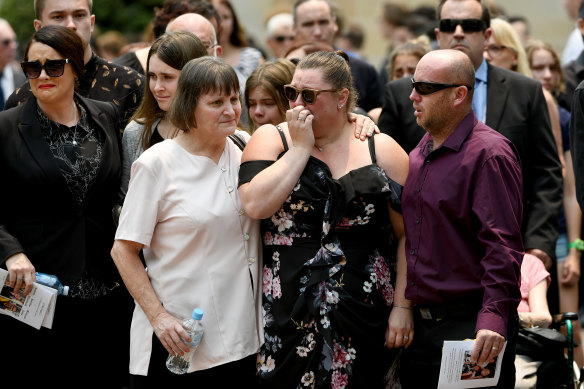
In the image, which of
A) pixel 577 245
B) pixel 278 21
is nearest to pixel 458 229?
pixel 577 245

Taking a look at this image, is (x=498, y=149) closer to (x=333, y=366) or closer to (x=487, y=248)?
(x=487, y=248)

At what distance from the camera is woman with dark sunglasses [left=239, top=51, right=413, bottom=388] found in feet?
13.5

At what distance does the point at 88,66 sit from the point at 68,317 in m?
1.75

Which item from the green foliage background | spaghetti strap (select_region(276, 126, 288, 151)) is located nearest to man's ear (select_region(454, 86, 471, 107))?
spaghetti strap (select_region(276, 126, 288, 151))

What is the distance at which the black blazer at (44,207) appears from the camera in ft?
15.4

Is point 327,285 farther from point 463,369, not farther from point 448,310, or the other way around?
point 463,369

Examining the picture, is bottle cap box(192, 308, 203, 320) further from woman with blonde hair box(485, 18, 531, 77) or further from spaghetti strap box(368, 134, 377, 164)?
woman with blonde hair box(485, 18, 531, 77)

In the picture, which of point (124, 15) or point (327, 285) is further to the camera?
point (124, 15)

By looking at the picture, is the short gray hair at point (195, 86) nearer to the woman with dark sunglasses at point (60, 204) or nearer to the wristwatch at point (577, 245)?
the woman with dark sunglasses at point (60, 204)

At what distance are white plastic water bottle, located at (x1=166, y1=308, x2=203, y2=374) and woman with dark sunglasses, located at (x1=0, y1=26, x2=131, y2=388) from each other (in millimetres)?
896

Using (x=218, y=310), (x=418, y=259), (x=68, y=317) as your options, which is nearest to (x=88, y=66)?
(x=68, y=317)

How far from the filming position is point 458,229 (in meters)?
4.09

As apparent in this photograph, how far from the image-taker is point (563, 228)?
640cm

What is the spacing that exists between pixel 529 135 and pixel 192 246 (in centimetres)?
241
